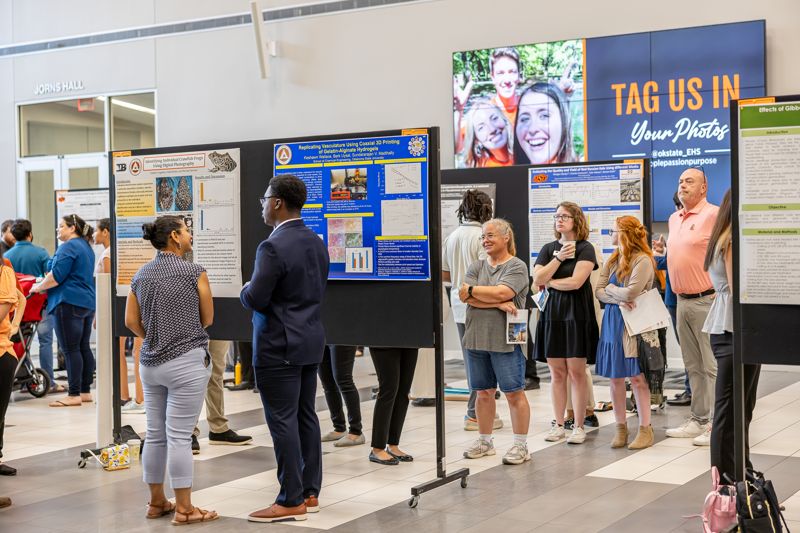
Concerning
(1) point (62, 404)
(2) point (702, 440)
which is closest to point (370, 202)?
(2) point (702, 440)

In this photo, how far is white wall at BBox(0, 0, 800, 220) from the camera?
10.7m

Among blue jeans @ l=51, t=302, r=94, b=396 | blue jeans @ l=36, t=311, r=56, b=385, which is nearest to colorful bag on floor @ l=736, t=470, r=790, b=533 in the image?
blue jeans @ l=51, t=302, r=94, b=396

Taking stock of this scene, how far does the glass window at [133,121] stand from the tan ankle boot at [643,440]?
9.48 metres

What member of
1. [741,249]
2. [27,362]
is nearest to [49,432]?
[27,362]

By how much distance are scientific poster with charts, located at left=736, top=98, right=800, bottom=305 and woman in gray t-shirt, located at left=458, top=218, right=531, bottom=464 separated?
5.91 ft

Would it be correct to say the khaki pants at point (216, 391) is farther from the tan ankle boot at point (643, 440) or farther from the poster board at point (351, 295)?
the tan ankle boot at point (643, 440)

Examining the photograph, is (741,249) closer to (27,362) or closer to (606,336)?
(606,336)

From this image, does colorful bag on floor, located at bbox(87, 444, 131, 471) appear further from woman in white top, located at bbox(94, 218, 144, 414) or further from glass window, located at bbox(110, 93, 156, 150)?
glass window, located at bbox(110, 93, 156, 150)

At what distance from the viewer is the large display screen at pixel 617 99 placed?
10.0 meters

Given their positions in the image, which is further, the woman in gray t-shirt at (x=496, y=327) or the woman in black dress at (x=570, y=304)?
the woman in black dress at (x=570, y=304)

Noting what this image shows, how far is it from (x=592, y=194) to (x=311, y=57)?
5842mm

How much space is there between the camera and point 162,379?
4.62m

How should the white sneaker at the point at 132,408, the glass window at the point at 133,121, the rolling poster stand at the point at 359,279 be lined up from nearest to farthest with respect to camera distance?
1. the rolling poster stand at the point at 359,279
2. the white sneaker at the point at 132,408
3. the glass window at the point at 133,121

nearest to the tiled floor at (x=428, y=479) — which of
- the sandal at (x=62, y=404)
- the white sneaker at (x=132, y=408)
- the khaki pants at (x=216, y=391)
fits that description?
the khaki pants at (x=216, y=391)
